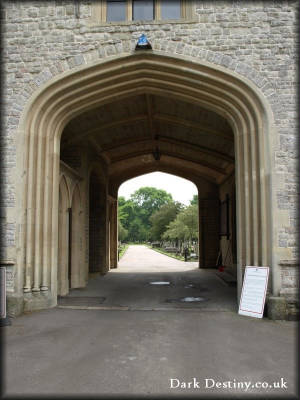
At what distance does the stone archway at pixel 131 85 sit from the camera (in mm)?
7387

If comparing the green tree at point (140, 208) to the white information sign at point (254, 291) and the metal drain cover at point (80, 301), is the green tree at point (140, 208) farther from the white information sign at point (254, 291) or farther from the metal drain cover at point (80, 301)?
the white information sign at point (254, 291)

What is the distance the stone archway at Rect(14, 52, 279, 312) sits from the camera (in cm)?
739

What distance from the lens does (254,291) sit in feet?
23.0

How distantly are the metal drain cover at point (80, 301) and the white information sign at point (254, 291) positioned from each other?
362cm

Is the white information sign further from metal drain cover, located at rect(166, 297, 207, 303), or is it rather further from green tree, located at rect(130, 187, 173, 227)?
green tree, located at rect(130, 187, 173, 227)

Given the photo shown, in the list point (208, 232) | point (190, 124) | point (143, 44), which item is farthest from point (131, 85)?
point (208, 232)

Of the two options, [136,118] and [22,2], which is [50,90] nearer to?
[22,2]

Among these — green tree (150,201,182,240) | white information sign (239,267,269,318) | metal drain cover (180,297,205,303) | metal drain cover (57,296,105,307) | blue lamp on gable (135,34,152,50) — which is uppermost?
blue lamp on gable (135,34,152,50)

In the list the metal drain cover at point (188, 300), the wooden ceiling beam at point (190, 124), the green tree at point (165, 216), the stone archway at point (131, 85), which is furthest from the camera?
the green tree at point (165, 216)

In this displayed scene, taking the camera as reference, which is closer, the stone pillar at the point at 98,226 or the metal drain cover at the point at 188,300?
the metal drain cover at the point at 188,300

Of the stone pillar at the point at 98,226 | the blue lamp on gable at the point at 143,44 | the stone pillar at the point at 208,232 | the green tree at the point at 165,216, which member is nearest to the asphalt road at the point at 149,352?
the blue lamp on gable at the point at 143,44

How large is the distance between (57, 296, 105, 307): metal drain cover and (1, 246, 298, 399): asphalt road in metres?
0.14

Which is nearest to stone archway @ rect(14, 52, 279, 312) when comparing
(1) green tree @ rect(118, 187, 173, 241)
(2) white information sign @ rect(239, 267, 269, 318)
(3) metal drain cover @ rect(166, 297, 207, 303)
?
(2) white information sign @ rect(239, 267, 269, 318)

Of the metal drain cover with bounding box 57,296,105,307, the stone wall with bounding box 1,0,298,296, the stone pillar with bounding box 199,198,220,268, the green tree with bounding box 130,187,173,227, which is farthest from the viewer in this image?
the green tree with bounding box 130,187,173,227
